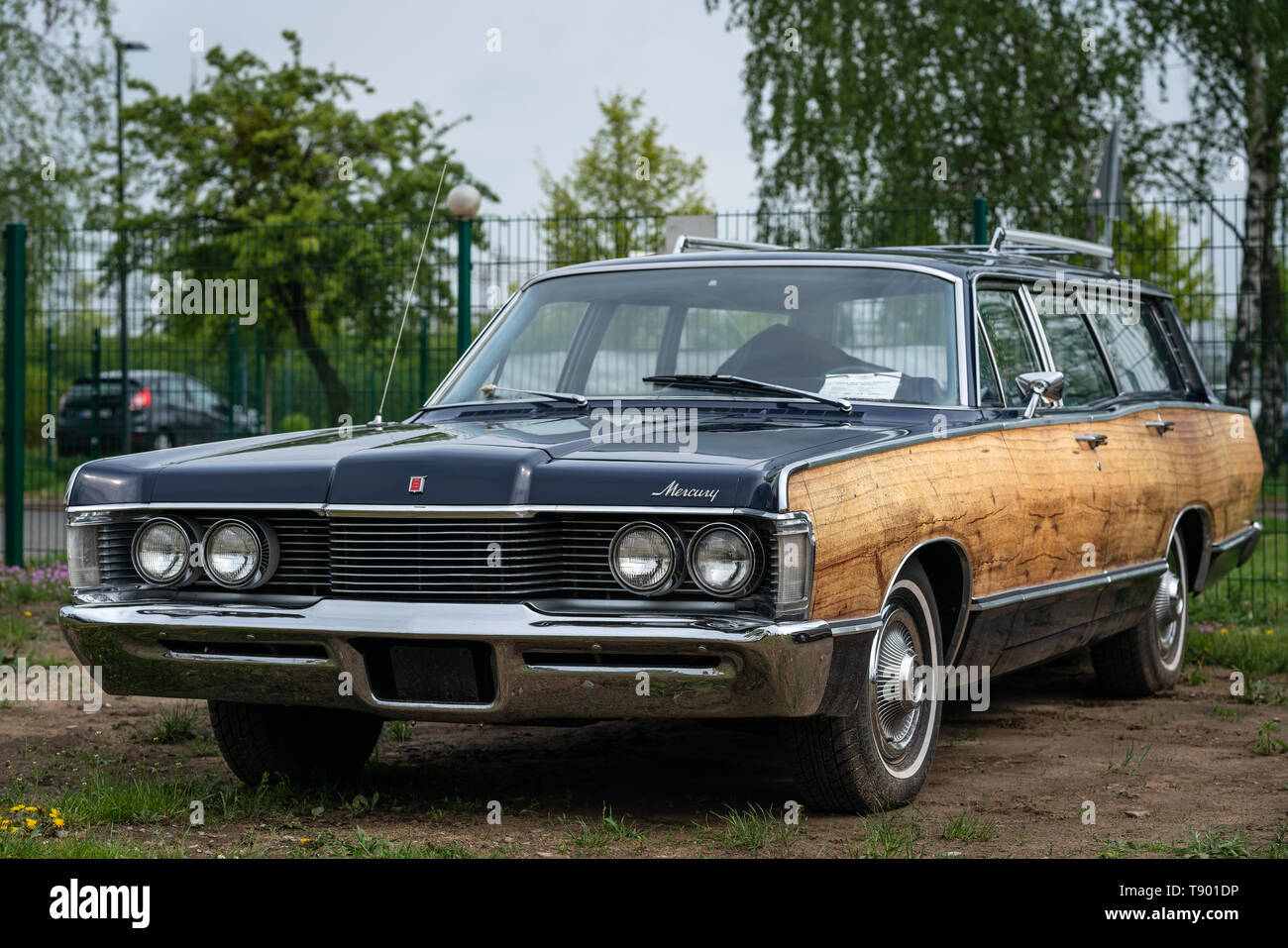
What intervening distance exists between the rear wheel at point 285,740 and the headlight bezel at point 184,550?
578 millimetres

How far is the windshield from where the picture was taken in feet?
18.0

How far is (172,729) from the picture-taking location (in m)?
6.43

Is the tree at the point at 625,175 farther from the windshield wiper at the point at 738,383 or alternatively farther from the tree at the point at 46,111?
the windshield wiper at the point at 738,383

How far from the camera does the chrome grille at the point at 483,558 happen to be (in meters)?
4.27

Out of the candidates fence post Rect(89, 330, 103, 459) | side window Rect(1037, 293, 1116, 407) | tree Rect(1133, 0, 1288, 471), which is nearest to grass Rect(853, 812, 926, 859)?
side window Rect(1037, 293, 1116, 407)

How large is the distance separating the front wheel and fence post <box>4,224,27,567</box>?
28.2ft

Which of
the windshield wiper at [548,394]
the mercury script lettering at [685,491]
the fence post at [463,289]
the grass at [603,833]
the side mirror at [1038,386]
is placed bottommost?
the grass at [603,833]

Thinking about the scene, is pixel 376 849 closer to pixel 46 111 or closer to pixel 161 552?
pixel 161 552

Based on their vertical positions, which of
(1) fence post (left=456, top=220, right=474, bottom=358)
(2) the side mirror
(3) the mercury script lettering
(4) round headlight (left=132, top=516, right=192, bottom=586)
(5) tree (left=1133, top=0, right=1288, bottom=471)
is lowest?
(4) round headlight (left=132, top=516, right=192, bottom=586)

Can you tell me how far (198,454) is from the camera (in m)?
4.92

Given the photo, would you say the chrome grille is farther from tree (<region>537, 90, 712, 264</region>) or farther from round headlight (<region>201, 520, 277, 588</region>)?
tree (<region>537, 90, 712, 264</region>)

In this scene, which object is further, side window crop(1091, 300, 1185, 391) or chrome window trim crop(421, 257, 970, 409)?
side window crop(1091, 300, 1185, 391)

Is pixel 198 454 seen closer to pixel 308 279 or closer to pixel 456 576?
pixel 456 576

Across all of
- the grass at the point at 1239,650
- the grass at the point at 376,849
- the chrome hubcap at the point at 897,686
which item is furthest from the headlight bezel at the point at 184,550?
the grass at the point at 1239,650
